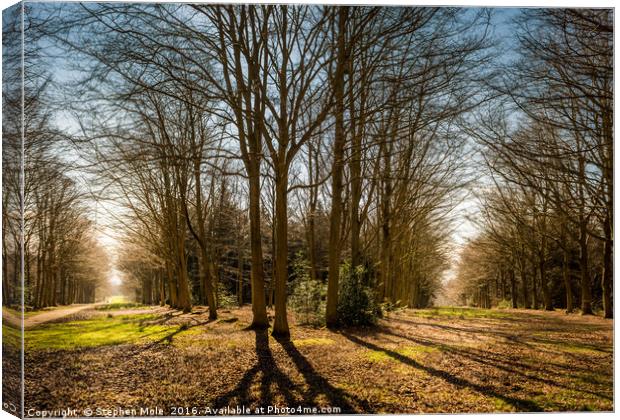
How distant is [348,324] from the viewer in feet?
27.6

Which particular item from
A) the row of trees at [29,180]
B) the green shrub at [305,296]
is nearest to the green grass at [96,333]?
the row of trees at [29,180]

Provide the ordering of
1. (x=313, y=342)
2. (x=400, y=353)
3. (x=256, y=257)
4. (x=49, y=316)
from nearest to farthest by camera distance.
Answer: (x=49, y=316) → (x=400, y=353) → (x=313, y=342) → (x=256, y=257)

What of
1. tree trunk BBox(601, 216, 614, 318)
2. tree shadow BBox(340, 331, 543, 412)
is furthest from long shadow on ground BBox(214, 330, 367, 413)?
tree trunk BBox(601, 216, 614, 318)

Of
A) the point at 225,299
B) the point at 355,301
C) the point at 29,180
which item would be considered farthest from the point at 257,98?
the point at 225,299

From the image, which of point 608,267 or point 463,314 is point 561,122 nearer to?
point 608,267

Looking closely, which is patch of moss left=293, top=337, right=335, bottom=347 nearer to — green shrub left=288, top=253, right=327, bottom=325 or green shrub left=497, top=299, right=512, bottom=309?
green shrub left=288, top=253, right=327, bottom=325

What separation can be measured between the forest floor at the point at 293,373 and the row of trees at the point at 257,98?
4.92ft

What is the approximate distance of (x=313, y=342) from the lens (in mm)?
6270

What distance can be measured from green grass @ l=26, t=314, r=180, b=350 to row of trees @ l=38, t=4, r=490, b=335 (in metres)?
1.62

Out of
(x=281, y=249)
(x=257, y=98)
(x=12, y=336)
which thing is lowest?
(x=12, y=336)

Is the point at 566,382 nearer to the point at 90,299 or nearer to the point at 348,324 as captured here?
the point at 348,324

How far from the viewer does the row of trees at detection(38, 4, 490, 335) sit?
5219 millimetres

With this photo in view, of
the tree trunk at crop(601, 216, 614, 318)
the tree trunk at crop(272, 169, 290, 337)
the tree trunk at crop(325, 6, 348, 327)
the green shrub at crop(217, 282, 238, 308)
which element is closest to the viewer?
the tree trunk at crop(601, 216, 614, 318)

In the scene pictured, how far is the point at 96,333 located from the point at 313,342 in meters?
2.89
